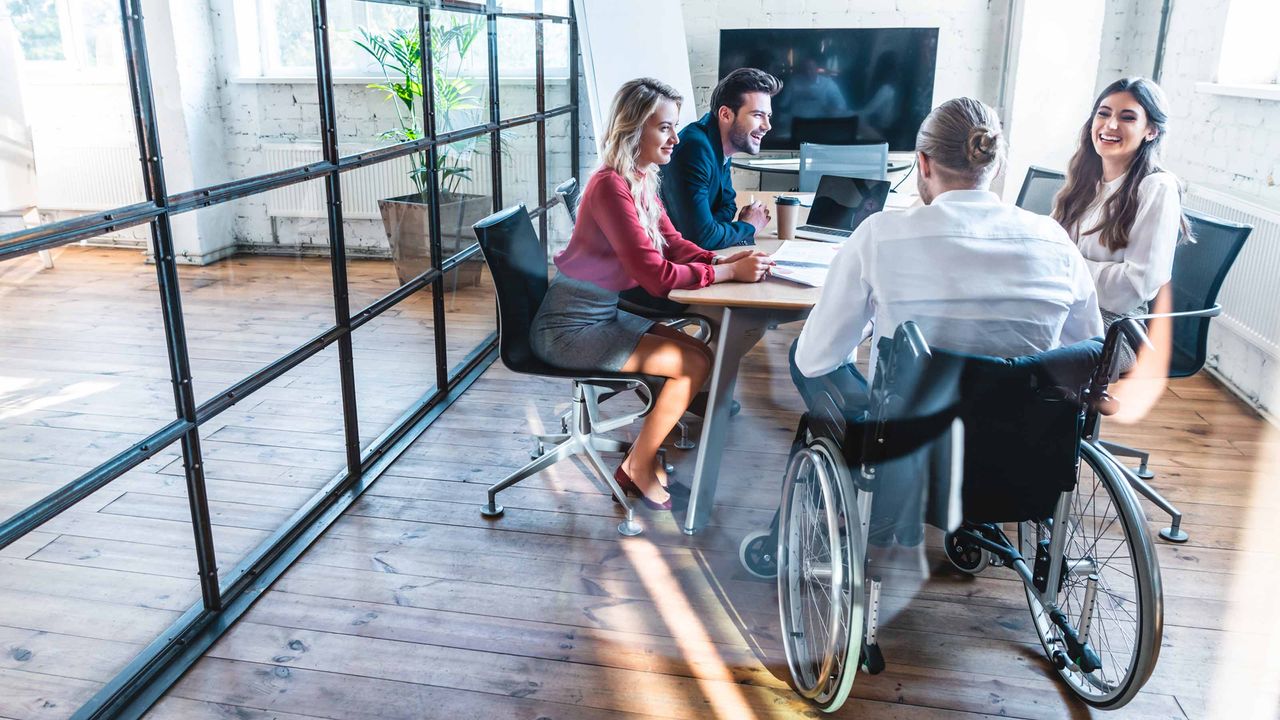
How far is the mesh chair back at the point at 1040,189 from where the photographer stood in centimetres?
305

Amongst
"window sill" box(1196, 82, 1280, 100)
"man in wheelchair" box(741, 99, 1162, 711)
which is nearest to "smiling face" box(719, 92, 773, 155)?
"man in wheelchair" box(741, 99, 1162, 711)

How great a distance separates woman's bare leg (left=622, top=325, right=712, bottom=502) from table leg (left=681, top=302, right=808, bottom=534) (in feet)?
0.26

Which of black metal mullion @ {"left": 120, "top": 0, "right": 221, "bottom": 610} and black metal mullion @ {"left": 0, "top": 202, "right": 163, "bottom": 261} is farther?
black metal mullion @ {"left": 120, "top": 0, "right": 221, "bottom": 610}

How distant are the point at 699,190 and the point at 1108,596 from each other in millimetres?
1504

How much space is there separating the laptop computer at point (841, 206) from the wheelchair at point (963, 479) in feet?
3.49

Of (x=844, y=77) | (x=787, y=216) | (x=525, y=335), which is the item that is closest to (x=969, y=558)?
(x=787, y=216)

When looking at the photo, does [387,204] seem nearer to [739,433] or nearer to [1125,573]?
[739,433]

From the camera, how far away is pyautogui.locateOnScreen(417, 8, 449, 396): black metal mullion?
296 centimetres

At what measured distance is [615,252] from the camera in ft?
7.83

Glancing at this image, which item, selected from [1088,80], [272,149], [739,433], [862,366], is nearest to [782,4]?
[1088,80]

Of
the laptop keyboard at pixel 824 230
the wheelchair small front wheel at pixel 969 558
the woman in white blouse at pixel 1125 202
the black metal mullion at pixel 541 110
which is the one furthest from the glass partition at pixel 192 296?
the woman in white blouse at pixel 1125 202

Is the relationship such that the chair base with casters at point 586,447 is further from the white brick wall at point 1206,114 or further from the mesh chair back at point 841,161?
the white brick wall at point 1206,114

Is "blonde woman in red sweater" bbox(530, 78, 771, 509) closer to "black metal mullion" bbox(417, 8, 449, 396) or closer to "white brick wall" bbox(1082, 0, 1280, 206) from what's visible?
"black metal mullion" bbox(417, 8, 449, 396)

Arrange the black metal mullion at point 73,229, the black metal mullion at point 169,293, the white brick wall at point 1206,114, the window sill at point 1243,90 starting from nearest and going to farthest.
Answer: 1. the black metal mullion at point 73,229
2. the black metal mullion at point 169,293
3. the window sill at point 1243,90
4. the white brick wall at point 1206,114
